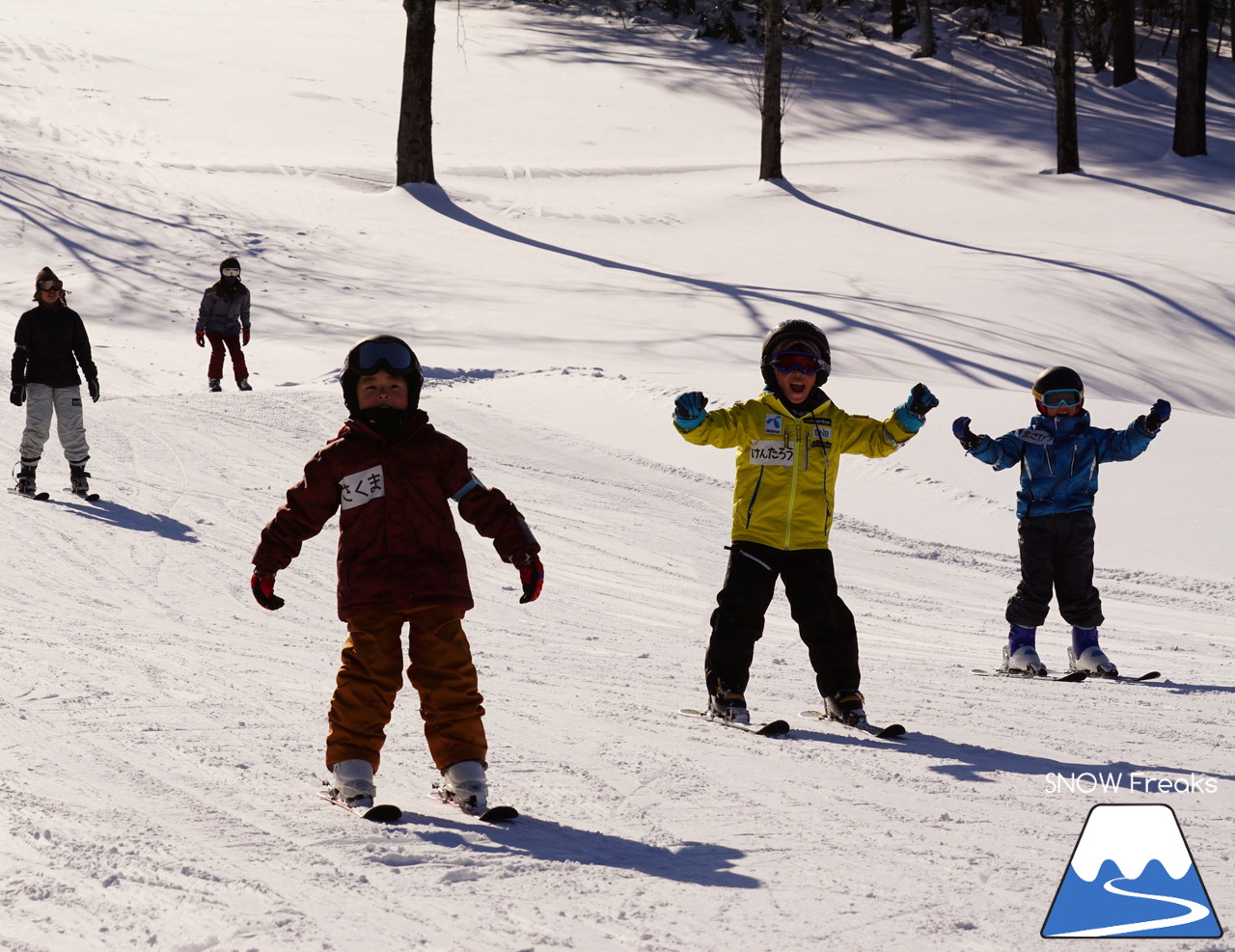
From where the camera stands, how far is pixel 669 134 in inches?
1036

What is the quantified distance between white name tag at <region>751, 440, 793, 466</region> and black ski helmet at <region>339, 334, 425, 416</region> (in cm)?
154

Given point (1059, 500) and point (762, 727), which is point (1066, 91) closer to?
point (1059, 500)

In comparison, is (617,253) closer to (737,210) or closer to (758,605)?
(737,210)

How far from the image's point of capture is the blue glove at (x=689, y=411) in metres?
4.80

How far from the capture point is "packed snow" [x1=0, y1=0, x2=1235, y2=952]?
3391 mm

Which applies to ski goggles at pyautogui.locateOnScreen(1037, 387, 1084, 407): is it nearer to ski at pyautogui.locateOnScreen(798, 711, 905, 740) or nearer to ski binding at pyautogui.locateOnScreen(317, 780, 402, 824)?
ski at pyautogui.locateOnScreen(798, 711, 905, 740)

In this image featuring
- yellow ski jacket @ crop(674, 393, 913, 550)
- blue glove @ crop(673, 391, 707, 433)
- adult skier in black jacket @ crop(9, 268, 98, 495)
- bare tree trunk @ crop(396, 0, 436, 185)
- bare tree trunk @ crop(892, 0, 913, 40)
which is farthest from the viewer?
bare tree trunk @ crop(892, 0, 913, 40)

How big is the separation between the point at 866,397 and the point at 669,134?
16.4 m

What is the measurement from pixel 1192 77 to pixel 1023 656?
20266mm

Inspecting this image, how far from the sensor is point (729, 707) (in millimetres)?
5051

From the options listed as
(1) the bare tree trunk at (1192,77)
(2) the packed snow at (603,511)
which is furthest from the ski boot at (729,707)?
(1) the bare tree trunk at (1192,77)

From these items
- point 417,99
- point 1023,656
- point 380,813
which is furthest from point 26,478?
point 417,99

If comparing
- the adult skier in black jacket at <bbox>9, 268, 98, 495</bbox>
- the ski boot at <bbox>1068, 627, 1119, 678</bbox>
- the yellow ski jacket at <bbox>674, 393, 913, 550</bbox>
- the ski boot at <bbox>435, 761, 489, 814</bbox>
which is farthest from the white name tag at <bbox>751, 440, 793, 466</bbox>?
the adult skier in black jacket at <bbox>9, 268, 98, 495</bbox>

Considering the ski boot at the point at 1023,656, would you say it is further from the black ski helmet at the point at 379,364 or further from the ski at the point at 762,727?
the black ski helmet at the point at 379,364
